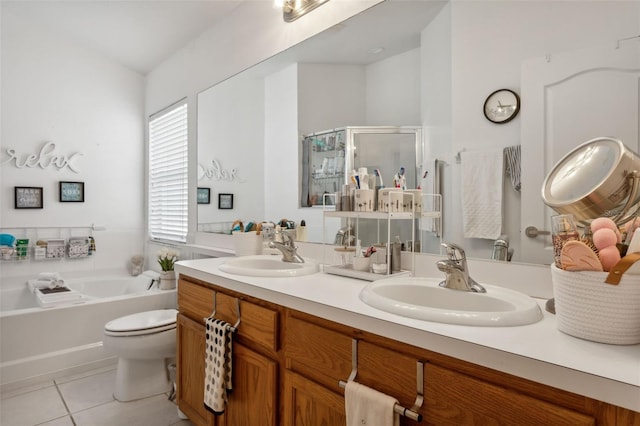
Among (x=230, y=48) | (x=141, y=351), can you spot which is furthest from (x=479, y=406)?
(x=230, y=48)

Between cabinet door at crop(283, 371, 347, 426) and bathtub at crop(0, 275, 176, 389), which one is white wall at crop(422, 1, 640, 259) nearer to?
cabinet door at crop(283, 371, 347, 426)

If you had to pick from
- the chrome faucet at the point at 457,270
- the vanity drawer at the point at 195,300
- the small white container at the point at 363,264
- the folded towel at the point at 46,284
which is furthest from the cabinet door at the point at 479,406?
the folded towel at the point at 46,284

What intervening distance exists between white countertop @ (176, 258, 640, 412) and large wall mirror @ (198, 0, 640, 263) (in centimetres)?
46

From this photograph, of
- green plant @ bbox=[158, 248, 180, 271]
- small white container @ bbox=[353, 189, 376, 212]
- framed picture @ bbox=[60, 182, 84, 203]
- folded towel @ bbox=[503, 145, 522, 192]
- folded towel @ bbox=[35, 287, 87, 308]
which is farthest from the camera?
framed picture @ bbox=[60, 182, 84, 203]


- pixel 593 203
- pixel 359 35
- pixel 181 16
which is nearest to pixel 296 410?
pixel 593 203

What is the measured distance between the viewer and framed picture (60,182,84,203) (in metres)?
3.41

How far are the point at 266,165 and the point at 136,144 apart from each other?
2.30 m

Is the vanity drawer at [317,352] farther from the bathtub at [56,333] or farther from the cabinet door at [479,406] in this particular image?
the bathtub at [56,333]

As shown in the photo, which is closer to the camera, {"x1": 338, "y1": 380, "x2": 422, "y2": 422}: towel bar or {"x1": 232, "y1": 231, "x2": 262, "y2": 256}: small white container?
{"x1": 338, "y1": 380, "x2": 422, "y2": 422}: towel bar

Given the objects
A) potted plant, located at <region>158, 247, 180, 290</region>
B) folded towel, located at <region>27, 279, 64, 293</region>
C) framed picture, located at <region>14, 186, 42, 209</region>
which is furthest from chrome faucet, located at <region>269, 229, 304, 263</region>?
framed picture, located at <region>14, 186, 42, 209</region>

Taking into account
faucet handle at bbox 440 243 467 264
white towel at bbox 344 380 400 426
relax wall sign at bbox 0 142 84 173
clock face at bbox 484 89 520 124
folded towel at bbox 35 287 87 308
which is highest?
relax wall sign at bbox 0 142 84 173

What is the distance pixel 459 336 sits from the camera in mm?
835

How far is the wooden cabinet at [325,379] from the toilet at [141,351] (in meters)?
0.37

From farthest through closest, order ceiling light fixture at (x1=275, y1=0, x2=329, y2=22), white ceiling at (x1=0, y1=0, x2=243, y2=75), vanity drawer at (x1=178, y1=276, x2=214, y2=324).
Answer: white ceiling at (x1=0, y1=0, x2=243, y2=75) < ceiling light fixture at (x1=275, y1=0, x2=329, y2=22) < vanity drawer at (x1=178, y1=276, x2=214, y2=324)
